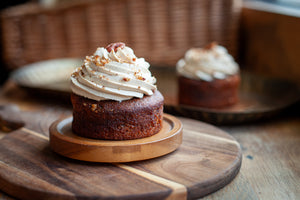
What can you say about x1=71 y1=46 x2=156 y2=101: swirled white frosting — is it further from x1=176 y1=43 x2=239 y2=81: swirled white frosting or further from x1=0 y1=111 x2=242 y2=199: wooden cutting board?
x1=176 y1=43 x2=239 y2=81: swirled white frosting

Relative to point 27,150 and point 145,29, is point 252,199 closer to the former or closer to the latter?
point 27,150

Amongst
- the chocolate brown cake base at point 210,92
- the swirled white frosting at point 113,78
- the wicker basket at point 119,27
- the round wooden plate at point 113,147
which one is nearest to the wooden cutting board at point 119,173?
the round wooden plate at point 113,147

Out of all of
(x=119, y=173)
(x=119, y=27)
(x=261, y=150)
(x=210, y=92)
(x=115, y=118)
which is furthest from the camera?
(x=119, y=27)

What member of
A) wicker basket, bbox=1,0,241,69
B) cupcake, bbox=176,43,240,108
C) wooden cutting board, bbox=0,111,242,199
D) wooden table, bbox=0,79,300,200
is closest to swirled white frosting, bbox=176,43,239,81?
cupcake, bbox=176,43,240,108

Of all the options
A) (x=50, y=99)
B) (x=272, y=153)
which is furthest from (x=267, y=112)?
(x=50, y=99)

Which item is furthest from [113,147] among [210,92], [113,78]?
[210,92]

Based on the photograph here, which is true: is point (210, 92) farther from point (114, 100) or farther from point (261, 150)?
point (114, 100)
